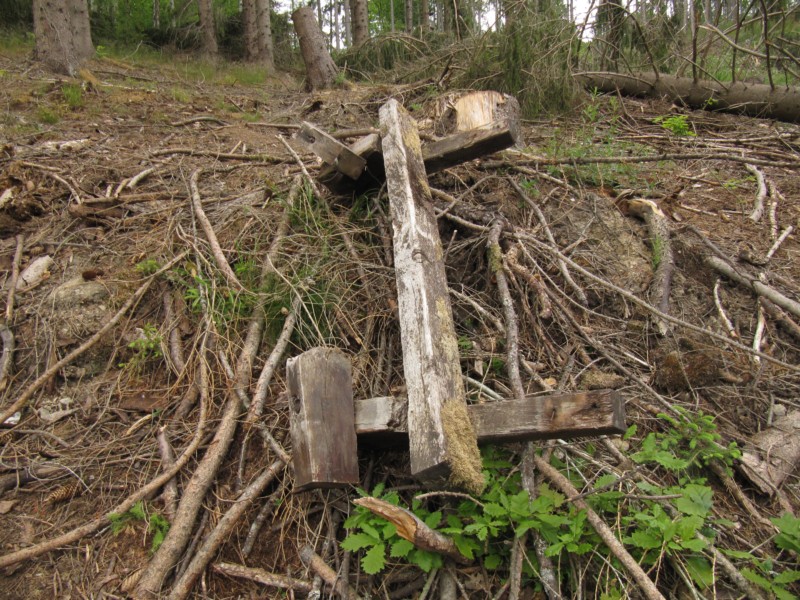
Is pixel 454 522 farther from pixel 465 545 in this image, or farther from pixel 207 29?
pixel 207 29

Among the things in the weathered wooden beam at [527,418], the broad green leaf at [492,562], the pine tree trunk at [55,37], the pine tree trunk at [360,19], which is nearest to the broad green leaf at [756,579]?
the weathered wooden beam at [527,418]

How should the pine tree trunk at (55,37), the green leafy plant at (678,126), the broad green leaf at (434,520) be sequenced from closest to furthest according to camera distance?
the broad green leaf at (434,520)
the green leafy plant at (678,126)
the pine tree trunk at (55,37)

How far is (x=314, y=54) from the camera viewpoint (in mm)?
8047

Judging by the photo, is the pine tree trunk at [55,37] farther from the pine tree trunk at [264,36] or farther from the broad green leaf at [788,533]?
the broad green leaf at [788,533]

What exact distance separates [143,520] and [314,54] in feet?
23.4

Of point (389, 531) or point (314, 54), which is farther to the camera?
point (314, 54)

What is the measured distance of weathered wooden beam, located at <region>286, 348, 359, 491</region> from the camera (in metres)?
2.15

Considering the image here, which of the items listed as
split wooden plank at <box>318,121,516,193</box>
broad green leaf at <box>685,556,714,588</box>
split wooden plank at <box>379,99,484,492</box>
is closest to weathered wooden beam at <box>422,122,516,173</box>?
split wooden plank at <box>318,121,516,193</box>

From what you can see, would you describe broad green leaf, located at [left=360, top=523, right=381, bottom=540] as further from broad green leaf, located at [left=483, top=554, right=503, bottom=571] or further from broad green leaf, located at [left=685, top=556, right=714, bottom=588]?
broad green leaf, located at [left=685, top=556, right=714, bottom=588]

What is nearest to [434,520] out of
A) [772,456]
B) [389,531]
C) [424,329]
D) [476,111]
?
[389,531]

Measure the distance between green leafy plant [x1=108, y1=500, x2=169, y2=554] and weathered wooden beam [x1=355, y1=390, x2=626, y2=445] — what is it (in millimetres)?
985

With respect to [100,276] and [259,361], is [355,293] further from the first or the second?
[100,276]

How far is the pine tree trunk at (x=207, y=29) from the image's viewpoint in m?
13.1

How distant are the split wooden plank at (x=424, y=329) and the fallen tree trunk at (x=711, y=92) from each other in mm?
3866
